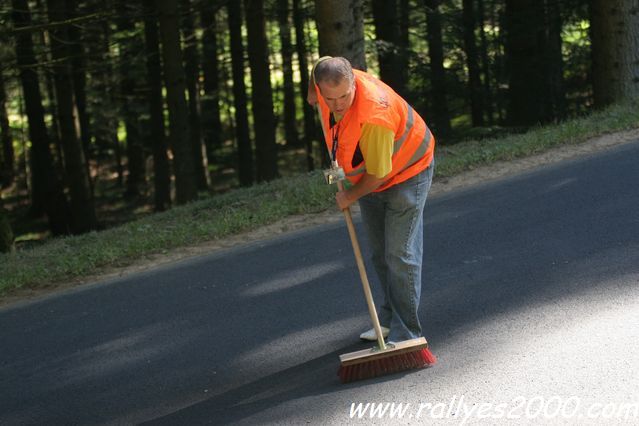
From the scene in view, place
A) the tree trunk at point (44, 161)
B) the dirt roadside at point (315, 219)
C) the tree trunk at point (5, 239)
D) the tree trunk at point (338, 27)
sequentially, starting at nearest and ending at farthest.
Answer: the dirt roadside at point (315, 219) → the tree trunk at point (338, 27) → the tree trunk at point (5, 239) → the tree trunk at point (44, 161)

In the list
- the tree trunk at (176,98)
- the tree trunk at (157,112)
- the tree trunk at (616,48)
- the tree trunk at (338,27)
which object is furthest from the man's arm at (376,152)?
the tree trunk at (157,112)

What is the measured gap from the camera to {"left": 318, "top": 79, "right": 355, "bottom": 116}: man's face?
473cm

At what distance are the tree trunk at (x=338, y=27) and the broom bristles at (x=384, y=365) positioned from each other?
23.4 feet

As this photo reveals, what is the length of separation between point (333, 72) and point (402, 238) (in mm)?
1168

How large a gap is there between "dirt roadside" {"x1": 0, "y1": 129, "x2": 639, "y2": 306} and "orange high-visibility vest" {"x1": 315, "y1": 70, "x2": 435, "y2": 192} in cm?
420

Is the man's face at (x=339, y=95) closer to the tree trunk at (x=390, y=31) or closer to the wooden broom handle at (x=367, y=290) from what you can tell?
the wooden broom handle at (x=367, y=290)

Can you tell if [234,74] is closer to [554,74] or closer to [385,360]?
[554,74]

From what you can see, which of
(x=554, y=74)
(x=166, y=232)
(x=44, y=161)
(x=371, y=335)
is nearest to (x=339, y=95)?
(x=371, y=335)

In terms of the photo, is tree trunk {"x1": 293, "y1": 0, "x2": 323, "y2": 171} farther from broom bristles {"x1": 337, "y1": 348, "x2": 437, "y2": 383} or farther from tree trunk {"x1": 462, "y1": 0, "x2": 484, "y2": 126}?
broom bristles {"x1": 337, "y1": 348, "x2": 437, "y2": 383}

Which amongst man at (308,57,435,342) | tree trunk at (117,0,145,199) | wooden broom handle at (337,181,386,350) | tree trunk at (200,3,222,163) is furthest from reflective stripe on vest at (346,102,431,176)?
tree trunk at (200,3,222,163)

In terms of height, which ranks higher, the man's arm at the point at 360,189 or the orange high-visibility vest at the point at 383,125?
the orange high-visibility vest at the point at 383,125

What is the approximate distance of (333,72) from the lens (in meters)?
4.71

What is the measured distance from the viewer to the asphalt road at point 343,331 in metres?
4.73

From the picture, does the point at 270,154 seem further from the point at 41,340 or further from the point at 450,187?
the point at 41,340
